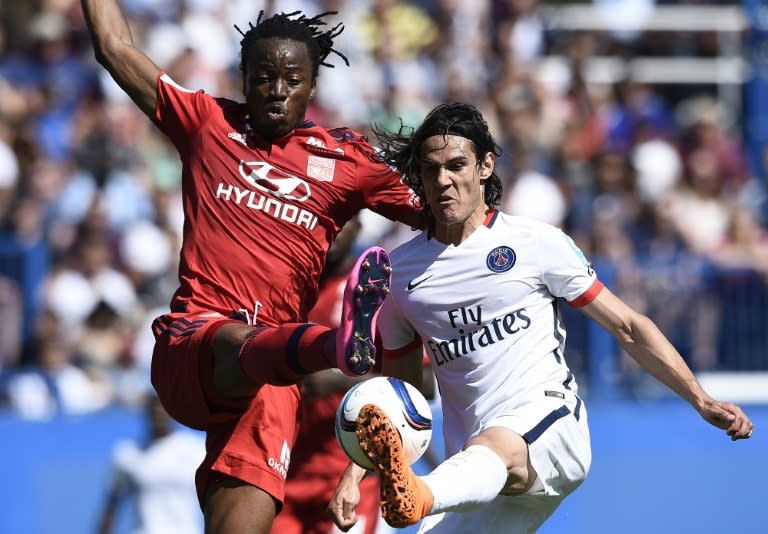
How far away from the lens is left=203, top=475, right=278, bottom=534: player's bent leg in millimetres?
5543

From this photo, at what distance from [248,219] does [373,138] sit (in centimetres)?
610

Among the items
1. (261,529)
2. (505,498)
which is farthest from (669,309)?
(261,529)

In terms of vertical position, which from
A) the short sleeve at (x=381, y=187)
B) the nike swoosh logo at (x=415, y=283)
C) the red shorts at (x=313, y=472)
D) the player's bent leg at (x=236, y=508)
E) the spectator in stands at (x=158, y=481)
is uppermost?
the short sleeve at (x=381, y=187)

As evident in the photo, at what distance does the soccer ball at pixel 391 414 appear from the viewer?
16.8ft

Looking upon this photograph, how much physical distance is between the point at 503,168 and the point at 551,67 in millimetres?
2235

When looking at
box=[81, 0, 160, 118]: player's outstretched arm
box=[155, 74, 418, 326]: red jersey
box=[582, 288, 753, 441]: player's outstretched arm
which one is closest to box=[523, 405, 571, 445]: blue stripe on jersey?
box=[582, 288, 753, 441]: player's outstretched arm

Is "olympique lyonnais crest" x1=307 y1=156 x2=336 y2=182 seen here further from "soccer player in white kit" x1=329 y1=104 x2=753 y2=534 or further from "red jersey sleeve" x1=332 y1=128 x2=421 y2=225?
"soccer player in white kit" x1=329 y1=104 x2=753 y2=534

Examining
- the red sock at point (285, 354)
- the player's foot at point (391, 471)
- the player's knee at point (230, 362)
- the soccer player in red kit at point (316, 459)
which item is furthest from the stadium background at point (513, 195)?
the player's foot at point (391, 471)

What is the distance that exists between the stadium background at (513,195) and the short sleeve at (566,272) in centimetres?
463

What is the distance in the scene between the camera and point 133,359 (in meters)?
10.6

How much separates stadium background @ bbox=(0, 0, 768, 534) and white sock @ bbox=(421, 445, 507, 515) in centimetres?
523

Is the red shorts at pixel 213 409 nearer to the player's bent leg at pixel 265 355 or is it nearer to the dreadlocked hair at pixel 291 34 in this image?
the player's bent leg at pixel 265 355

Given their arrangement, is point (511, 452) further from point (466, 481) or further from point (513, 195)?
point (513, 195)

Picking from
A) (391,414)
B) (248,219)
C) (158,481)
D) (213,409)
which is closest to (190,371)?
(213,409)
